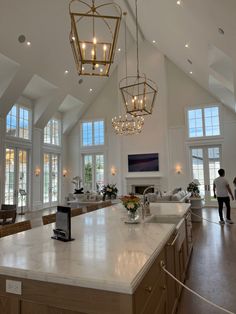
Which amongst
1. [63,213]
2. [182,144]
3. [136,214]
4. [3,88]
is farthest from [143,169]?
[63,213]

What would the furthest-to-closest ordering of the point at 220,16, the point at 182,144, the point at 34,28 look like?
the point at 182,144
the point at 34,28
the point at 220,16

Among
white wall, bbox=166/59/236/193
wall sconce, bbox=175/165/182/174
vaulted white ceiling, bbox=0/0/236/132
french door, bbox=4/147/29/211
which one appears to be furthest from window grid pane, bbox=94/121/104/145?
wall sconce, bbox=175/165/182/174

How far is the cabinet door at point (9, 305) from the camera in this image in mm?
1472

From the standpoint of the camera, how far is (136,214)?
2850 mm

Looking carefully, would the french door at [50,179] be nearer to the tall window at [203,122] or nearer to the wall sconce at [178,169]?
the wall sconce at [178,169]

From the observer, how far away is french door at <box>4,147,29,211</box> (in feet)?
33.3

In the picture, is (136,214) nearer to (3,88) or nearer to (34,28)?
(34,28)

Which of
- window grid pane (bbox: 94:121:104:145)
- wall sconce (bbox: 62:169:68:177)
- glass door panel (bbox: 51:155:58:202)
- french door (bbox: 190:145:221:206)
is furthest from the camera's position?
wall sconce (bbox: 62:169:68:177)

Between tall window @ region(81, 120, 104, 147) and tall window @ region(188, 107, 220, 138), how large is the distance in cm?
478

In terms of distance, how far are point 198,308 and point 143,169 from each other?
960 cm

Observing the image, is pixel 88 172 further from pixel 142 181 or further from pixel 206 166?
pixel 206 166

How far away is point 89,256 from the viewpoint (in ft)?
5.44

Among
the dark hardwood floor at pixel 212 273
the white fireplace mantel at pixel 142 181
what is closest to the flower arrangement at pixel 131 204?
the dark hardwood floor at pixel 212 273

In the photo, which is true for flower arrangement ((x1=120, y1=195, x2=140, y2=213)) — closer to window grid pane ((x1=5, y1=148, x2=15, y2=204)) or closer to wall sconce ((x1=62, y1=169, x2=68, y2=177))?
window grid pane ((x1=5, y1=148, x2=15, y2=204))
